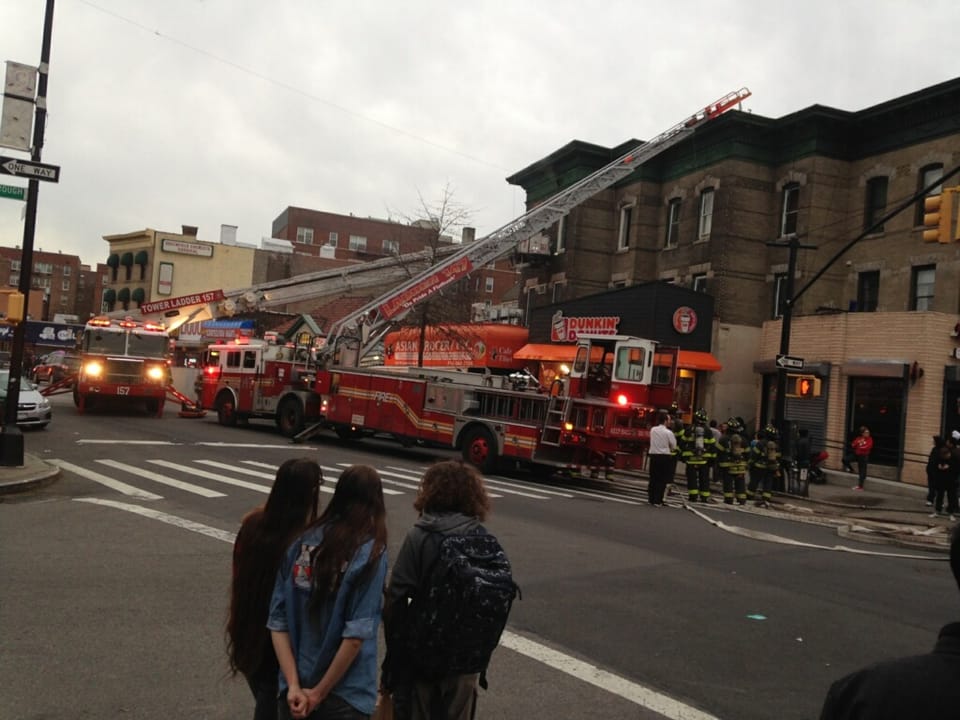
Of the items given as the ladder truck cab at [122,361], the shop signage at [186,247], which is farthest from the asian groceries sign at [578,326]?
the shop signage at [186,247]

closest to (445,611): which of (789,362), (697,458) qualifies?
(697,458)

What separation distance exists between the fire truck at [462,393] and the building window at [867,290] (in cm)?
946

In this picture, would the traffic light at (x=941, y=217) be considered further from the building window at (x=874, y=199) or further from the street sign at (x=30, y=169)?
the building window at (x=874, y=199)

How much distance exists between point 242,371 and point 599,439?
473 inches

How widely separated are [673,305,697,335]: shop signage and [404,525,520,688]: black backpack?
23920 millimetres

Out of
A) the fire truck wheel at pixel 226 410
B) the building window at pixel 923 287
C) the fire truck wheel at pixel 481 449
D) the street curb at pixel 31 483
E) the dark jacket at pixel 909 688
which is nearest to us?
the dark jacket at pixel 909 688

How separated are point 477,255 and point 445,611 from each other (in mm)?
21151

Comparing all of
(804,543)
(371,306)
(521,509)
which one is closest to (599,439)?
(521,509)

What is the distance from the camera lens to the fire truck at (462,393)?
16644 millimetres

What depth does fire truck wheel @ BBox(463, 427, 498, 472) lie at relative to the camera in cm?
1766

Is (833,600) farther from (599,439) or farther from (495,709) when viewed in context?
(599,439)

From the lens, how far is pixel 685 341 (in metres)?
26.6

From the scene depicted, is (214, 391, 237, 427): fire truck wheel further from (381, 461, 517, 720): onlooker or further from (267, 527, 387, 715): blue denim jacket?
(267, 527, 387, 715): blue denim jacket

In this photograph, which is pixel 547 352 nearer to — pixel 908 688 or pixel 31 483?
pixel 31 483
